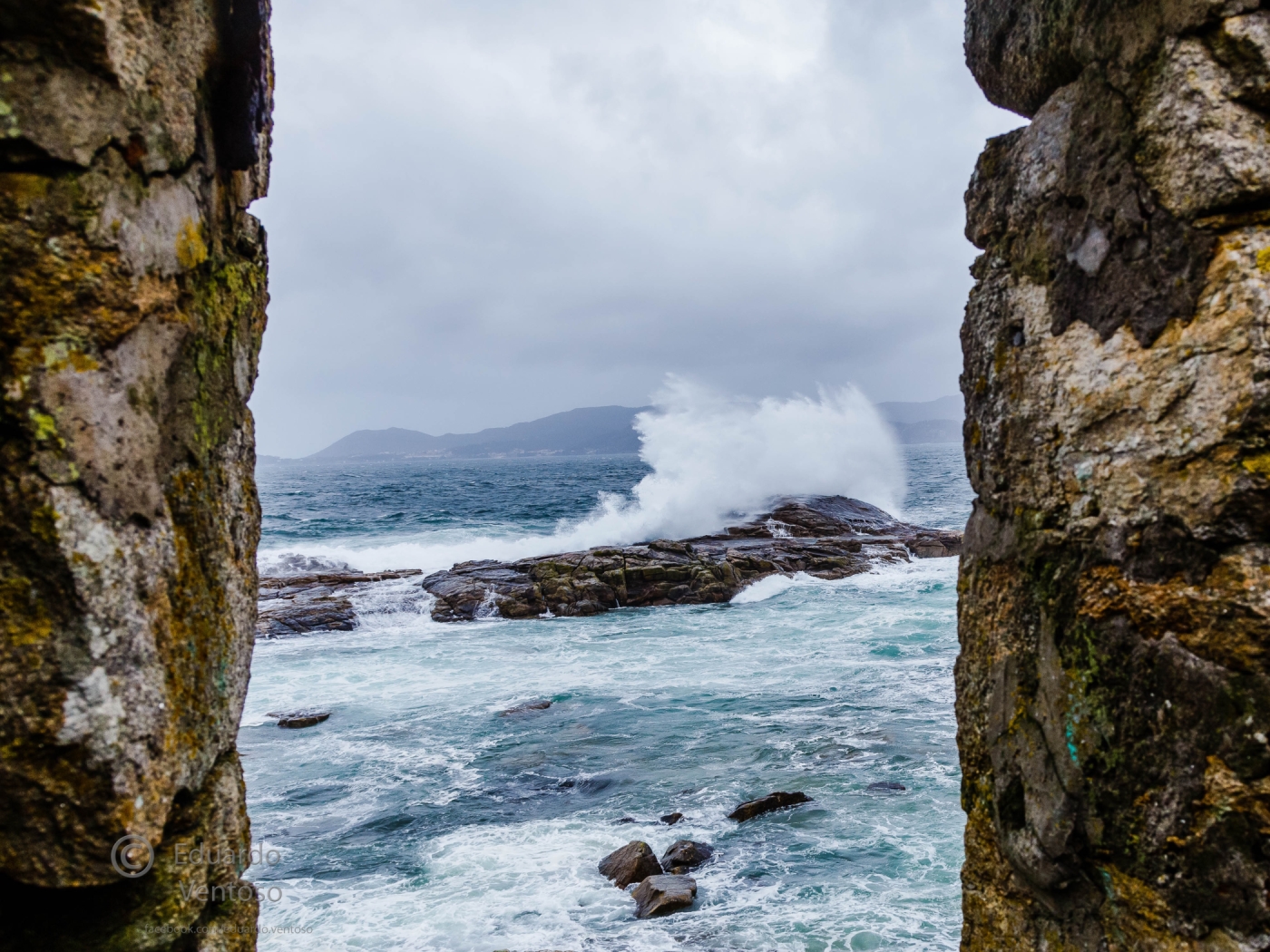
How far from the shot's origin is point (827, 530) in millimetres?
32906

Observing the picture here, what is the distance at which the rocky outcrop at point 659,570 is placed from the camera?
23.8m

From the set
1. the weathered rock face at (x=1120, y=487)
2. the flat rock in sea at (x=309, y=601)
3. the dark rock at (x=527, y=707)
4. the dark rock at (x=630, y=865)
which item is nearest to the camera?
the weathered rock face at (x=1120, y=487)

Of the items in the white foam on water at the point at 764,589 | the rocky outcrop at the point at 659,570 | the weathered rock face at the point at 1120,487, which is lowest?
the white foam on water at the point at 764,589

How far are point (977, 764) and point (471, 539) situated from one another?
118 ft

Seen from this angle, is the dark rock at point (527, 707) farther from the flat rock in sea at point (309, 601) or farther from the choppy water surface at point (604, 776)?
the flat rock in sea at point (309, 601)

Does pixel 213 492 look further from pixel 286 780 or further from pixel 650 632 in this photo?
pixel 650 632

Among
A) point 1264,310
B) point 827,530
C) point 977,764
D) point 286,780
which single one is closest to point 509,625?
point 286,780

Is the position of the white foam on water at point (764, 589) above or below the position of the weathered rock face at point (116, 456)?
below

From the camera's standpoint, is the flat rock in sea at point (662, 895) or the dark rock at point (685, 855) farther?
the dark rock at point (685, 855)

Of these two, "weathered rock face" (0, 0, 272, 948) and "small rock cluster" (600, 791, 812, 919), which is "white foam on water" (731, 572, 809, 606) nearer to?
"small rock cluster" (600, 791, 812, 919)

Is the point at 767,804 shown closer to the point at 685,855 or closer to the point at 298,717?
the point at 685,855

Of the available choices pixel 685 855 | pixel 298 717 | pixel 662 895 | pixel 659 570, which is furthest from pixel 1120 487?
pixel 659 570

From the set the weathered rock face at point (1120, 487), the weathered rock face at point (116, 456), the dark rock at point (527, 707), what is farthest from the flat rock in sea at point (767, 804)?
the weathered rock face at point (116, 456)

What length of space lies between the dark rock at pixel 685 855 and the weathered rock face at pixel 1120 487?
5200 millimetres
